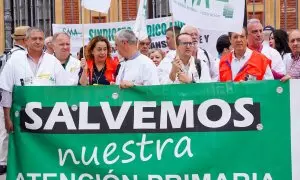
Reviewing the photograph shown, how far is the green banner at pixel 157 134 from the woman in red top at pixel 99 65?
1.21 metres

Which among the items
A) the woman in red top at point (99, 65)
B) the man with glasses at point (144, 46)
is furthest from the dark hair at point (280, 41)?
the woman in red top at point (99, 65)

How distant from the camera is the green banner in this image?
625 cm

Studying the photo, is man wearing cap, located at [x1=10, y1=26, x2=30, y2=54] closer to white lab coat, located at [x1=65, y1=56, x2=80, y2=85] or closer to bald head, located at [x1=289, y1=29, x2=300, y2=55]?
white lab coat, located at [x1=65, y1=56, x2=80, y2=85]

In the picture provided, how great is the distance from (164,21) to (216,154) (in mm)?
5975

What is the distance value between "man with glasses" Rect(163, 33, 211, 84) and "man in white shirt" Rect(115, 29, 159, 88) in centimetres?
19

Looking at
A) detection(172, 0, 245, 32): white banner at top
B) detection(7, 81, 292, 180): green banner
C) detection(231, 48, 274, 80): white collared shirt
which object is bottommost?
Result: detection(7, 81, 292, 180): green banner

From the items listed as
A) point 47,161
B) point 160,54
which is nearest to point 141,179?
point 47,161

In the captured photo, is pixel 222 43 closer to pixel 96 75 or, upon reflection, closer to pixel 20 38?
pixel 20 38

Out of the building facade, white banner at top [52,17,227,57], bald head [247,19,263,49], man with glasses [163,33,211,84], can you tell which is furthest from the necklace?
the building facade

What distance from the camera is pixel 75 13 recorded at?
22344 millimetres

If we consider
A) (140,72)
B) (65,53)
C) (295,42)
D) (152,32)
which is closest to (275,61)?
(295,42)

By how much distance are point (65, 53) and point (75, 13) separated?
13.8m

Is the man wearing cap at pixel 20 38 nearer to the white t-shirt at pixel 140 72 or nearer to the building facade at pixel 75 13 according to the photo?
the white t-shirt at pixel 140 72

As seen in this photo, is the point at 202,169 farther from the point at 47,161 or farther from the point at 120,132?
the point at 47,161
